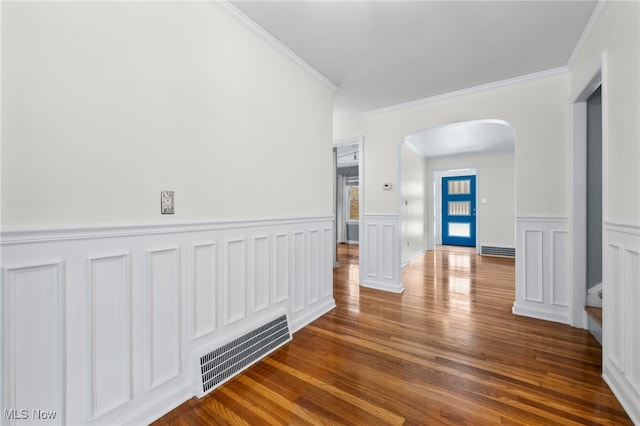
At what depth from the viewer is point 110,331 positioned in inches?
50.8

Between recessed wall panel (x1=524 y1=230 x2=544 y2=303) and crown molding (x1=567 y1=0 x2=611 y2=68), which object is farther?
recessed wall panel (x1=524 y1=230 x2=544 y2=303)

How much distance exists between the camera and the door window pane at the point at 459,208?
7425 mm

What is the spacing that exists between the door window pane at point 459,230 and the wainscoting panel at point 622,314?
613 centimetres

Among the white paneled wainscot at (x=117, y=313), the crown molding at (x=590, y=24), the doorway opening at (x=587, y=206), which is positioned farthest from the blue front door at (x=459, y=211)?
the white paneled wainscot at (x=117, y=313)

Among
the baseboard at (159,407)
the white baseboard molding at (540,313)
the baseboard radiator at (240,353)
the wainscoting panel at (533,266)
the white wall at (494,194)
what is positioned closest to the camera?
the baseboard at (159,407)

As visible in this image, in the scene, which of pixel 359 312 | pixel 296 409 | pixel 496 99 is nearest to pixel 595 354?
pixel 359 312

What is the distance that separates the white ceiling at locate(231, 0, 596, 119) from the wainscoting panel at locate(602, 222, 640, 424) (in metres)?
1.62

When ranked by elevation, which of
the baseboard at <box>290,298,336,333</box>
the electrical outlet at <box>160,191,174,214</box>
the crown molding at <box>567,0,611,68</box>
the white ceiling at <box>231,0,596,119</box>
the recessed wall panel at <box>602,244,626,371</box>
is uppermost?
the white ceiling at <box>231,0,596,119</box>

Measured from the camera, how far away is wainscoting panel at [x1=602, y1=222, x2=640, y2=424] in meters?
1.40

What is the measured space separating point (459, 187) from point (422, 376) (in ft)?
22.8

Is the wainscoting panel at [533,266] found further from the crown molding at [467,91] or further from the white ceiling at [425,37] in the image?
the white ceiling at [425,37]

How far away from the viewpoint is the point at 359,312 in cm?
287

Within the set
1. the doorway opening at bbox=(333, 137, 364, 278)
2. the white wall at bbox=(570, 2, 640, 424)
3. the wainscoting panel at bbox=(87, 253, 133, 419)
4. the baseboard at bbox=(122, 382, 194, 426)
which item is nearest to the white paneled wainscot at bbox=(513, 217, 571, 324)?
the white wall at bbox=(570, 2, 640, 424)

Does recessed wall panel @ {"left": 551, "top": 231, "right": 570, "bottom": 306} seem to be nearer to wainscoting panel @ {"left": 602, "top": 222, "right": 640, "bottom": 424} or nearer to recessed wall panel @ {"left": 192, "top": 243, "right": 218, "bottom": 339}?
wainscoting panel @ {"left": 602, "top": 222, "right": 640, "bottom": 424}
